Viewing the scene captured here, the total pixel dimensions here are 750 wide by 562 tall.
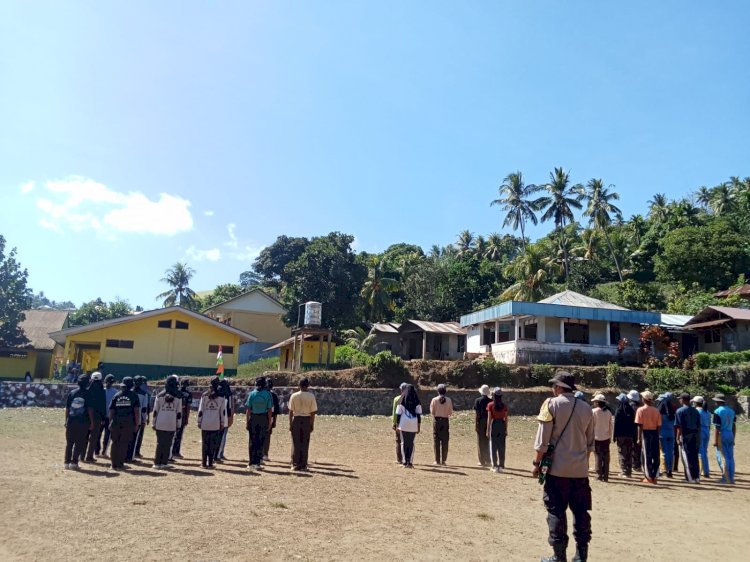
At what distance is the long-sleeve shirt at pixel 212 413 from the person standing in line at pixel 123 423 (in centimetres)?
114

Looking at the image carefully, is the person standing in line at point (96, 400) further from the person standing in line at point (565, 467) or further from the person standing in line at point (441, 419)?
the person standing in line at point (565, 467)

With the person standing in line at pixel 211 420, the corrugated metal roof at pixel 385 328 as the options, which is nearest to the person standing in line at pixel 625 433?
the person standing in line at pixel 211 420

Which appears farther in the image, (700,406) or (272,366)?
(272,366)

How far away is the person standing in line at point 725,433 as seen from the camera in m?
11.5

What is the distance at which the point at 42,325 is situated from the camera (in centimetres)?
4194

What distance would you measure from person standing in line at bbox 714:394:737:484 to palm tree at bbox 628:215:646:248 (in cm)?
5705

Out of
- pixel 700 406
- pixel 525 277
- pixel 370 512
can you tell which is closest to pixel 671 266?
pixel 525 277

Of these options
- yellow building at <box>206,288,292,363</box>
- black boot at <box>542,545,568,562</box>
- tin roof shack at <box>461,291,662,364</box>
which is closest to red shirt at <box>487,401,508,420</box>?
black boot at <box>542,545,568,562</box>

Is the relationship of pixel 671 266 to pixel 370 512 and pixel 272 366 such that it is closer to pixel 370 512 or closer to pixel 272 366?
pixel 272 366

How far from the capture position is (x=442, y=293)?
53375mm

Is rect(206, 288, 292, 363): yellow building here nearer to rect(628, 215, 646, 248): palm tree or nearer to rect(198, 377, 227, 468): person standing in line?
rect(628, 215, 646, 248): palm tree

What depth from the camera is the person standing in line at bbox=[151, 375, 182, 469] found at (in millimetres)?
10719

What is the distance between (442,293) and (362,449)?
127ft

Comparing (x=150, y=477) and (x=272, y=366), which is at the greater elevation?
(x=272, y=366)
